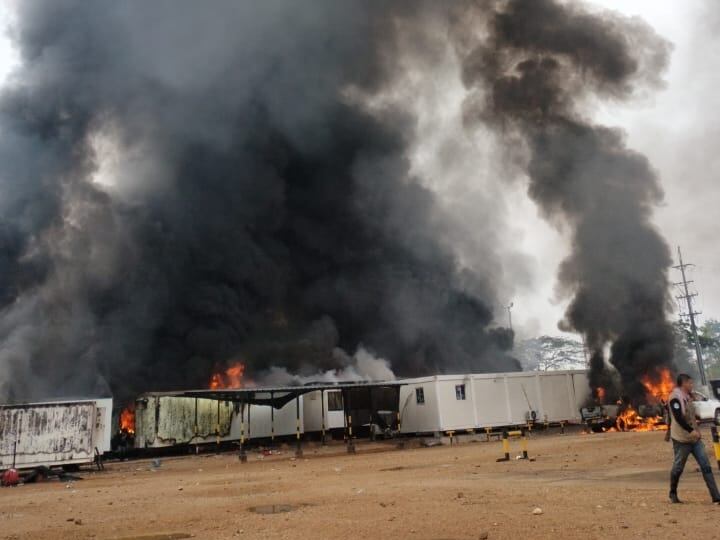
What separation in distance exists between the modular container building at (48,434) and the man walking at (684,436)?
63.0ft

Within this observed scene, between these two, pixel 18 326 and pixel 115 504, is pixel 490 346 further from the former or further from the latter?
pixel 115 504

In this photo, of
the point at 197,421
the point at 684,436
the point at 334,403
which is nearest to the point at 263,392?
the point at 197,421

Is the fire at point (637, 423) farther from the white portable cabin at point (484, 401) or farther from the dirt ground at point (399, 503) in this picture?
the dirt ground at point (399, 503)

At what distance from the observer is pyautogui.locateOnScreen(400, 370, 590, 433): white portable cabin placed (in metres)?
29.0

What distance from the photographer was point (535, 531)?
639 centimetres

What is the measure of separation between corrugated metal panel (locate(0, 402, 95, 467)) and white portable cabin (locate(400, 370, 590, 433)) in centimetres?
1569

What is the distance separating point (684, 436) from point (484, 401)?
22.9m

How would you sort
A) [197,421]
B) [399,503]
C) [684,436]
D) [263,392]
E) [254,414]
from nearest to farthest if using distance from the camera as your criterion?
1. [684,436]
2. [399,503]
3. [263,392]
4. [197,421]
5. [254,414]

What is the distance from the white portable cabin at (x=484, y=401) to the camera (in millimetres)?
28984

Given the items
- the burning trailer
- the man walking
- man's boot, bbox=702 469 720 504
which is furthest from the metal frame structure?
man's boot, bbox=702 469 720 504

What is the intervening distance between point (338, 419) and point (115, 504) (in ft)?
75.3

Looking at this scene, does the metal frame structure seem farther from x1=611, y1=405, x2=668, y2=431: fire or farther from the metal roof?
x1=611, y1=405, x2=668, y2=431: fire

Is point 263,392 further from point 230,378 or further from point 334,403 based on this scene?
point 230,378

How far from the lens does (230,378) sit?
48.1 m
